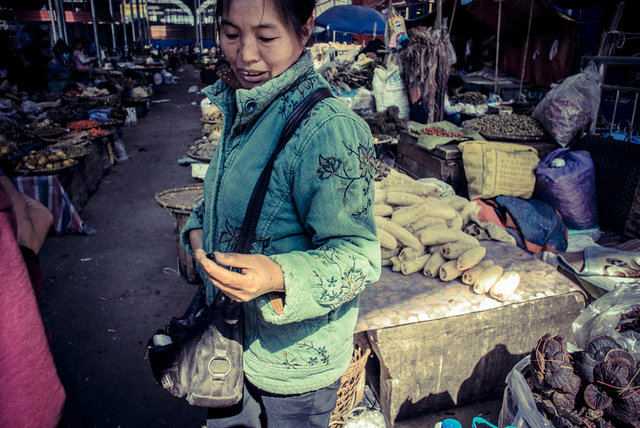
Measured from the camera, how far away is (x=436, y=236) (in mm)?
2846

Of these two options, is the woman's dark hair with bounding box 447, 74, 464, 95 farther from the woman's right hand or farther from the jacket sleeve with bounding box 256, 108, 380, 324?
the jacket sleeve with bounding box 256, 108, 380, 324

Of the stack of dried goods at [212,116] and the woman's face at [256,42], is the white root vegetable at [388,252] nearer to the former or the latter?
the woman's face at [256,42]

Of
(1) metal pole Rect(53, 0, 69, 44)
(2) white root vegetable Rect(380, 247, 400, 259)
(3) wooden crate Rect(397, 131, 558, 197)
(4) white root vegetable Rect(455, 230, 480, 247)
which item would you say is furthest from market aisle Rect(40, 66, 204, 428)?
(1) metal pole Rect(53, 0, 69, 44)

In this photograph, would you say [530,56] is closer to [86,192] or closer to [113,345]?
[86,192]

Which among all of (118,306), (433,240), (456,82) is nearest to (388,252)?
(433,240)

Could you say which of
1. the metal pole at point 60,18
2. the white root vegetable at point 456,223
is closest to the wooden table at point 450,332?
the white root vegetable at point 456,223

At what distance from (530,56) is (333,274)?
1126 cm

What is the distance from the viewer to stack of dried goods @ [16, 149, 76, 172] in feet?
16.4

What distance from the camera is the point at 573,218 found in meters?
3.84

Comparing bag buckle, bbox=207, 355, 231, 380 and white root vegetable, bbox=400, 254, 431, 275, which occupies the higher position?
bag buckle, bbox=207, 355, 231, 380

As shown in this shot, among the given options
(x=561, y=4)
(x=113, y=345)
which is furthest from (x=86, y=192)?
(x=561, y=4)

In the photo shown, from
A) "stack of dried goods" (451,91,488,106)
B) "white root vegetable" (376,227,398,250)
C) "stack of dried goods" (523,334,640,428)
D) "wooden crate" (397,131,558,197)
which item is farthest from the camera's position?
"stack of dried goods" (451,91,488,106)

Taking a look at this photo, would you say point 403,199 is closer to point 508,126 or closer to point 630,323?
point 630,323

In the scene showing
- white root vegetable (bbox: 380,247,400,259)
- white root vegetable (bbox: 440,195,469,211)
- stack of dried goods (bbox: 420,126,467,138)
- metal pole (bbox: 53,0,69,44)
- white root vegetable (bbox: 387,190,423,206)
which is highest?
metal pole (bbox: 53,0,69,44)
